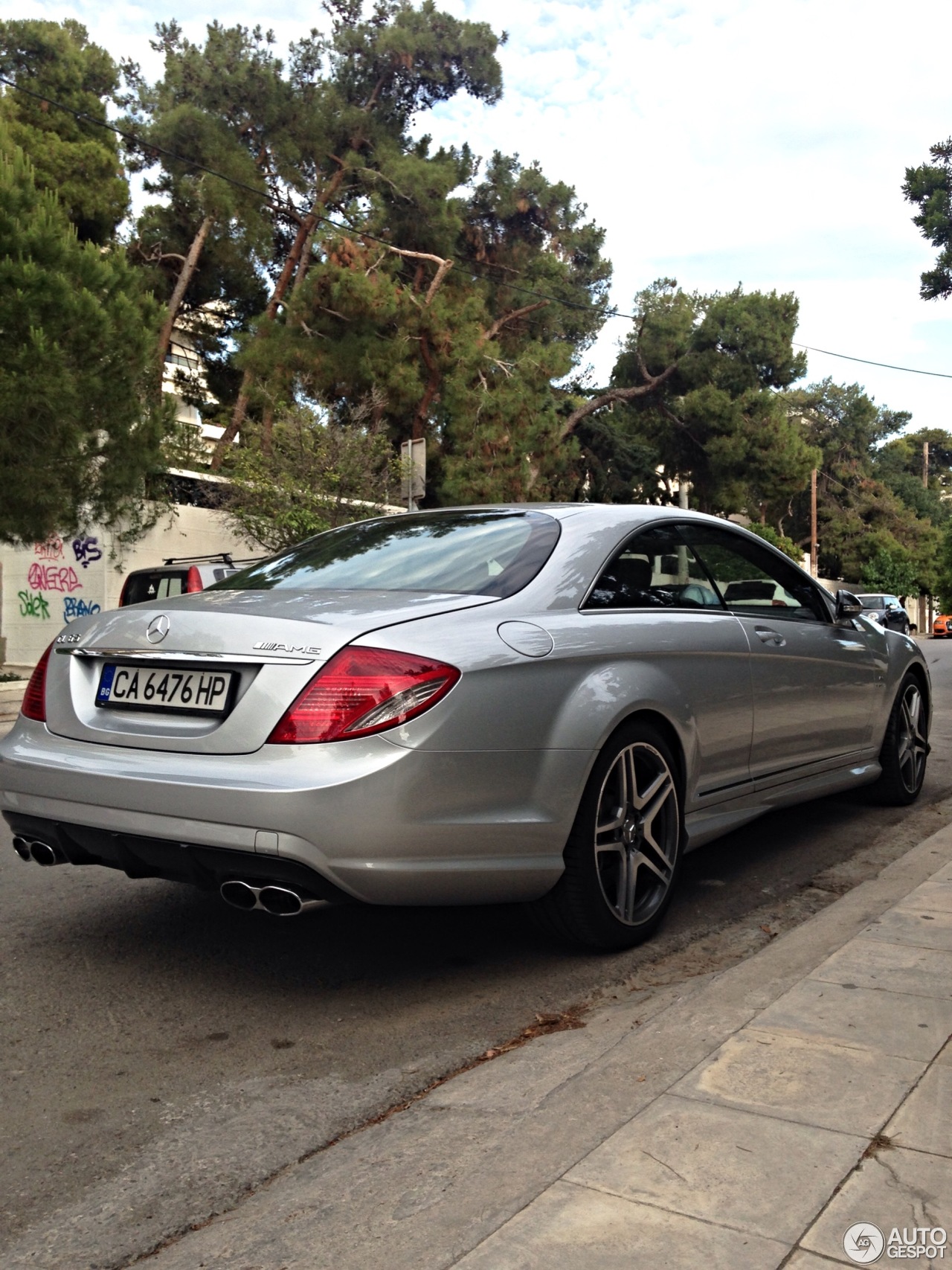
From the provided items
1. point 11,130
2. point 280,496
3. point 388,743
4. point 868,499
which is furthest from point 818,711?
point 868,499

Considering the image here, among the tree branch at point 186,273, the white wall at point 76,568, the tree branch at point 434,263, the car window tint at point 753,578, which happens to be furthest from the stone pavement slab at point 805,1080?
the tree branch at point 434,263

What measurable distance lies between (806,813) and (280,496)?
1573 centimetres

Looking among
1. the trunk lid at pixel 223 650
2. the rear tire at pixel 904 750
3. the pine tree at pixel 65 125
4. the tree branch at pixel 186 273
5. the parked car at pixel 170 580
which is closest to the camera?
the trunk lid at pixel 223 650

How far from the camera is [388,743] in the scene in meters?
3.16

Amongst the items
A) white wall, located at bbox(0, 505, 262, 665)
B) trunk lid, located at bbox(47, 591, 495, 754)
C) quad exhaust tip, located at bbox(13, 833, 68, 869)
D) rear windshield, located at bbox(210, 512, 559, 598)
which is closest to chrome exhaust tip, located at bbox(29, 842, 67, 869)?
quad exhaust tip, located at bbox(13, 833, 68, 869)

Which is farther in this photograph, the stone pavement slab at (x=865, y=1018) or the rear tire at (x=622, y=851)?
the rear tire at (x=622, y=851)

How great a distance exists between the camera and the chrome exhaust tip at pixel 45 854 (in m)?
3.59

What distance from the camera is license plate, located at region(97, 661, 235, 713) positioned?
3.35m

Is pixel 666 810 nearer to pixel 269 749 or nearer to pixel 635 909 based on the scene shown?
pixel 635 909

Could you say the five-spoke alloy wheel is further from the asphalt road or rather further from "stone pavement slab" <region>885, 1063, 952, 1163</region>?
"stone pavement slab" <region>885, 1063, 952, 1163</region>

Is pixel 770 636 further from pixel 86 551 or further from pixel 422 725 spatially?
pixel 86 551

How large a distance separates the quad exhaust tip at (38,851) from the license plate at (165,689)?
46cm

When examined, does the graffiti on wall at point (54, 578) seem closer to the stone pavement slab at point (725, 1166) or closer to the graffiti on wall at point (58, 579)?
the graffiti on wall at point (58, 579)

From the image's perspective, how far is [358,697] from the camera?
319 cm
